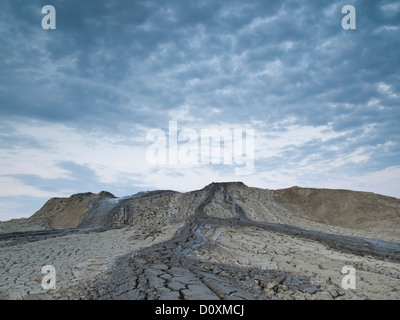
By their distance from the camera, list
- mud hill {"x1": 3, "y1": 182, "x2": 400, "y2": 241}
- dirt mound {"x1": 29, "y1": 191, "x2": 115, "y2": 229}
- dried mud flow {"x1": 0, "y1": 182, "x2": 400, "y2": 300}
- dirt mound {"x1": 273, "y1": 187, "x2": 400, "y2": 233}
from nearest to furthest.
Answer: dried mud flow {"x1": 0, "y1": 182, "x2": 400, "y2": 300} < mud hill {"x1": 3, "y1": 182, "x2": 400, "y2": 241} < dirt mound {"x1": 273, "y1": 187, "x2": 400, "y2": 233} < dirt mound {"x1": 29, "y1": 191, "x2": 115, "y2": 229}

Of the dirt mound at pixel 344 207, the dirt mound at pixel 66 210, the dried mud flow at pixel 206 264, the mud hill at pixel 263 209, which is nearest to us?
the dried mud flow at pixel 206 264

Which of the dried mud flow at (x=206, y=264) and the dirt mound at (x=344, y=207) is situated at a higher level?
the dirt mound at (x=344, y=207)

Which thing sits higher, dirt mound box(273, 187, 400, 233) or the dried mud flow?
dirt mound box(273, 187, 400, 233)

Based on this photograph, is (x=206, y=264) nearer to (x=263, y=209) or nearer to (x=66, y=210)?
(x=263, y=209)

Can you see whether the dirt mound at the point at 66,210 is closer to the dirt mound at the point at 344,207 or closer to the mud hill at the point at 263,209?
the mud hill at the point at 263,209

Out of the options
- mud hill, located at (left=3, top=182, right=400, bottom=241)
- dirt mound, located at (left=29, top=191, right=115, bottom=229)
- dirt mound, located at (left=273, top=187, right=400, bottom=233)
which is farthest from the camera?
dirt mound, located at (left=29, top=191, right=115, bottom=229)

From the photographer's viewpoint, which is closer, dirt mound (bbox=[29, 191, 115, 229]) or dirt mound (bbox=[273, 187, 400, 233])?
dirt mound (bbox=[273, 187, 400, 233])

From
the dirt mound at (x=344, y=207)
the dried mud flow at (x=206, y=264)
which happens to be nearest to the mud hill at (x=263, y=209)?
the dirt mound at (x=344, y=207)

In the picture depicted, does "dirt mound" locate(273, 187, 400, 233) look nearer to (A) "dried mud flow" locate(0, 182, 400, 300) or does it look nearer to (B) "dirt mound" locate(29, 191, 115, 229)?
(A) "dried mud flow" locate(0, 182, 400, 300)

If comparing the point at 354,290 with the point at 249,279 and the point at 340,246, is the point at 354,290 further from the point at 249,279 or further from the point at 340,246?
the point at 340,246

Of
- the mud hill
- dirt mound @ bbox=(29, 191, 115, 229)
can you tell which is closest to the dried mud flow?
the mud hill
